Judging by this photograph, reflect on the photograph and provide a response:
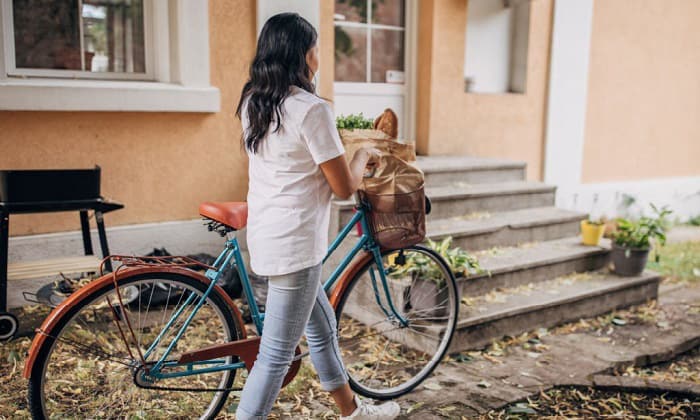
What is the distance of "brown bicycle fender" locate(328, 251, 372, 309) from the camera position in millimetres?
3346

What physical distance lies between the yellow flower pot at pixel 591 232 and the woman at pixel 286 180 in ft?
11.9

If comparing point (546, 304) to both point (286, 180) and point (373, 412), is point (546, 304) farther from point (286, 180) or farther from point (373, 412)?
point (286, 180)

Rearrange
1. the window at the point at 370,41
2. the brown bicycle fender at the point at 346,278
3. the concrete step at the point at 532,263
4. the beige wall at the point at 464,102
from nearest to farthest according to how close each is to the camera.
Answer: the brown bicycle fender at the point at 346,278
the concrete step at the point at 532,263
the window at the point at 370,41
the beige wall at the point at 464,102

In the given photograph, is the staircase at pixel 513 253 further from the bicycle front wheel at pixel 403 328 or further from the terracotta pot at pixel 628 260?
the bicycle front wheel at pixel 403 328

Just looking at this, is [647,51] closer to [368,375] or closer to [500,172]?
[500,172]

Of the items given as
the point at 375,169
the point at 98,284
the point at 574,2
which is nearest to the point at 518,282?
the point at 375,169

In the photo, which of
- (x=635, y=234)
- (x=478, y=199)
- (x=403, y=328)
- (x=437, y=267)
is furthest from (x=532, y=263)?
(x=403, y=328)

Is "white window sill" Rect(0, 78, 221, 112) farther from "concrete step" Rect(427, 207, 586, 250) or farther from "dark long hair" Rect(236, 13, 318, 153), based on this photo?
"dark long hair" Rect(236, 13, 318, 153)

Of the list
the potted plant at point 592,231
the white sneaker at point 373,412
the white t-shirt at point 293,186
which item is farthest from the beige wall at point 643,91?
the white t-shirt at point 293,186

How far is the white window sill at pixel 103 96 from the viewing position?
14.4ft

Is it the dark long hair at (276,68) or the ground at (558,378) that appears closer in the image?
the dark long hair at (276,68)

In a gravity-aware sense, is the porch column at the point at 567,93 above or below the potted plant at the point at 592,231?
above

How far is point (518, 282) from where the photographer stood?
5.08 metres

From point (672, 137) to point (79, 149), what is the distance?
8.16 meters
